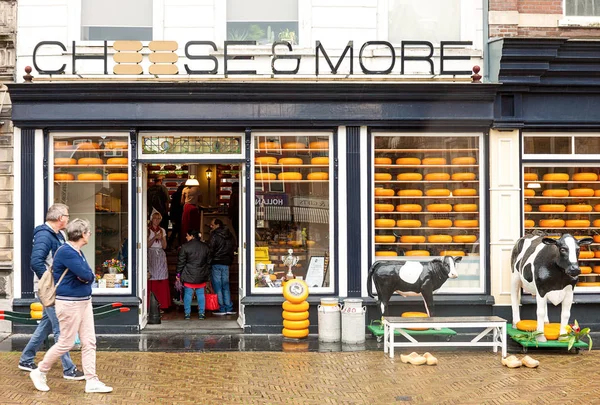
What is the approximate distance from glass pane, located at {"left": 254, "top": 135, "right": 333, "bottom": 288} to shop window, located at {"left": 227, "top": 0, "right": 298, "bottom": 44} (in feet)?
5.68

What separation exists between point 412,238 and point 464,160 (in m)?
1.55

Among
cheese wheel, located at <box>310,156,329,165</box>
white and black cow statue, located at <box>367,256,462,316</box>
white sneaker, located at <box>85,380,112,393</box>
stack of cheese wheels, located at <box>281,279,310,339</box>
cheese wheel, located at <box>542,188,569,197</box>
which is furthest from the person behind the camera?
cheese wheel, located at <box>542,188,569,197</box>

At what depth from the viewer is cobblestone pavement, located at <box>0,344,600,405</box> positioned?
8.10 metres

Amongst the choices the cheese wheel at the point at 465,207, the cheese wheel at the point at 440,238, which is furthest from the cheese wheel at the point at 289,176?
the cheese wheel at the point at 465,207

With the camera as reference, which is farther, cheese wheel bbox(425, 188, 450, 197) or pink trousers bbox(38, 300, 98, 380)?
cheese wheel bbox(425, 188, 450, 197)

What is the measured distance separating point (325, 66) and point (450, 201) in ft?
9.98

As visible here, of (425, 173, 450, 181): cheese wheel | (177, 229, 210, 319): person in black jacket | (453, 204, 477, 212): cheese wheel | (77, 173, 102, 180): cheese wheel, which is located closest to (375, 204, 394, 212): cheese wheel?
(425, 173, 450, 181): cheese wheel

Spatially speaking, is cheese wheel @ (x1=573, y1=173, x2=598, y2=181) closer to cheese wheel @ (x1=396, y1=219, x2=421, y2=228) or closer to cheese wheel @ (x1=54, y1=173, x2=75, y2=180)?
cheese wheel @ (x1=396, y1=219, x2=421, y2=228)

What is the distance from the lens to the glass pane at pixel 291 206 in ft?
39.6

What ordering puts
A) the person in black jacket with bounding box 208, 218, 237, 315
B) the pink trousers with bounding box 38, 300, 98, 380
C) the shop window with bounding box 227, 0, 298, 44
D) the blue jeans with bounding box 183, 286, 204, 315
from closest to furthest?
the pink trousers with bounding box 38, 300, 98, 380 → the shop window with bounding box 227, 0, 298, 44 → the blue jeans with bounding box 183, 286, 204, 315 → the person in black jacket with bounding box 208, 218, 237, 315

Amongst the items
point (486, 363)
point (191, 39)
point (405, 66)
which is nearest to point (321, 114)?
point (405, 66)

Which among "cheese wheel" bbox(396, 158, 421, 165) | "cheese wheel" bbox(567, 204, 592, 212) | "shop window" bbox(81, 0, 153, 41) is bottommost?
"cheese wheel" bbox(567, 204, 592, 212)

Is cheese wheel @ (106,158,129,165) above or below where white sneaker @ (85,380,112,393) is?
above

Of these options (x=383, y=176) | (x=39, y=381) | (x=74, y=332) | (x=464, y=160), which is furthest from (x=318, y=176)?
(x=39, y=381)
